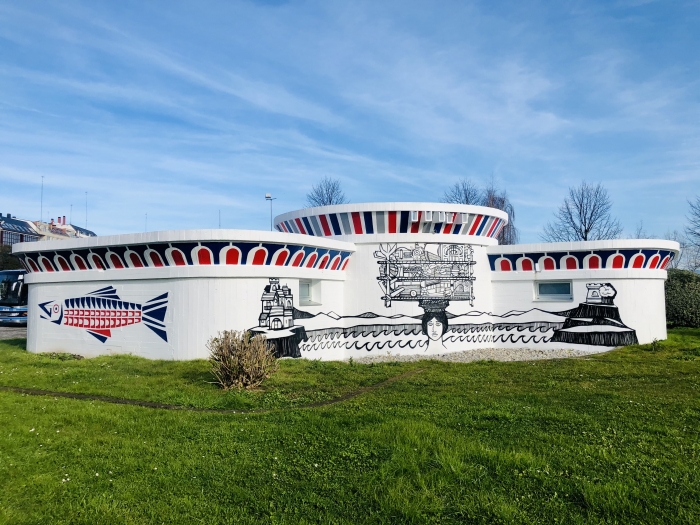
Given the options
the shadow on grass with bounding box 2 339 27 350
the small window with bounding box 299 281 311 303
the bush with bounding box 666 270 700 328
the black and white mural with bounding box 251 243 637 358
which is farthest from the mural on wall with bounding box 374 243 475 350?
the bush with bounding box 666 270 700 328

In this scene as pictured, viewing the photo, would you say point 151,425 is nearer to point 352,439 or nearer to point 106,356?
point 352,439

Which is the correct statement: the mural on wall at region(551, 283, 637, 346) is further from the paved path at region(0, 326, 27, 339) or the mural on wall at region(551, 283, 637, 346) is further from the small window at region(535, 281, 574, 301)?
the paved path at region(0, 326, 27, 339)

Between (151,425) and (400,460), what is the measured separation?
13.3 feet

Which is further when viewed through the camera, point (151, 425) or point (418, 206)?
point (418, 206)

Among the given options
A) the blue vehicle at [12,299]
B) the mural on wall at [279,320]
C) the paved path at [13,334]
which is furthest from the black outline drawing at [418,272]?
the blue vehicle at [12,299]

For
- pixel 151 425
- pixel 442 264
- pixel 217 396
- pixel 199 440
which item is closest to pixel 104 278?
pixel 217 396

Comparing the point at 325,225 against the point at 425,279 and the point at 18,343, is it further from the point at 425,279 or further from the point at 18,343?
the point at 18,343

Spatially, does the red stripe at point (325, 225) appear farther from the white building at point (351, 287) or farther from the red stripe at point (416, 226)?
the red stripe at point (416, 226)

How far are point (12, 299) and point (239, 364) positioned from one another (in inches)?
1215

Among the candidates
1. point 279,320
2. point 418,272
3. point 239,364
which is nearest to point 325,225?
point 418,272

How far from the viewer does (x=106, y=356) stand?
1530cm

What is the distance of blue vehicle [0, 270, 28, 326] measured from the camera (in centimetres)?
3359

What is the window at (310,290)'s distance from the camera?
18102mm

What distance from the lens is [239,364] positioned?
10.9m
